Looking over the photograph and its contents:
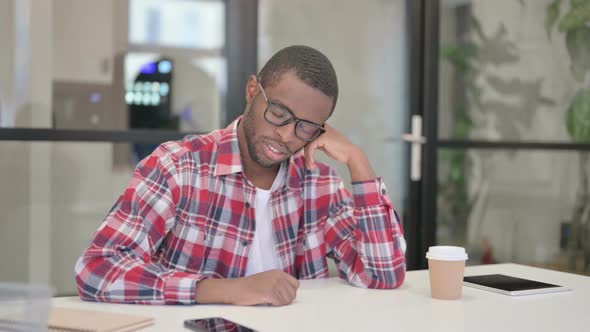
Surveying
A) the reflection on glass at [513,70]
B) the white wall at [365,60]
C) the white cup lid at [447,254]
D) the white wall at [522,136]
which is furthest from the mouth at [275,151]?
the white wall at [522,136]

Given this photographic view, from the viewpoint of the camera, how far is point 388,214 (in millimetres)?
1852

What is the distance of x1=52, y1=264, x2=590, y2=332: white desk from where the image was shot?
1.31 m

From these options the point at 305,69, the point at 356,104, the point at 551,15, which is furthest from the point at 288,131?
the point at 551,15

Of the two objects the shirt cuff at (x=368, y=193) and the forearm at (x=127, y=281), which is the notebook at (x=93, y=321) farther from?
the shirt cuff at (x=368, y=193)

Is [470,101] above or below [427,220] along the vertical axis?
above

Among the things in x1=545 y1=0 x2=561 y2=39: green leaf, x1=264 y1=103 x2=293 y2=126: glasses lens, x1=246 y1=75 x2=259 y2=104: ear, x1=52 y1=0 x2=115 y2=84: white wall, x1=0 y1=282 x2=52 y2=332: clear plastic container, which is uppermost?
x1=545 y1=0 x2=561 y2=39: green leaf

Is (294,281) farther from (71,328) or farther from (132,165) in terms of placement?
(132,165)

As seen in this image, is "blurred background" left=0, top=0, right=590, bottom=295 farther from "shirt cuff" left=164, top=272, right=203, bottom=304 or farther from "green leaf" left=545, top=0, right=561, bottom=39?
"shirt cuff" left=164, top=272, right=203, bottom=304

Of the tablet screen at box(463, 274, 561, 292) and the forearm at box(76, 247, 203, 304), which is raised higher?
the forearm at box(76, 247, 203, 304)

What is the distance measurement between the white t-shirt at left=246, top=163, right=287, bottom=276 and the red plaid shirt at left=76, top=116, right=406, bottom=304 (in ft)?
0.05

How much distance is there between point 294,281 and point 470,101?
8.36 feet

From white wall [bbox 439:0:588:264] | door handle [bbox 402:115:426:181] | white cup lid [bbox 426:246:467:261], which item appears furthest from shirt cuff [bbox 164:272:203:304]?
white wall [bbox 439:0:588:264]

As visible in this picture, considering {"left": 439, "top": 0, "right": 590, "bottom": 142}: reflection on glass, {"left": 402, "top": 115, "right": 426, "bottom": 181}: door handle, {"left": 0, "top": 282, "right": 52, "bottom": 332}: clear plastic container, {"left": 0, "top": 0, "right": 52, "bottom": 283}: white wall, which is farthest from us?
{"left": 439, "top": 0, "right": 590, "bottom": 142}: reflection on glass

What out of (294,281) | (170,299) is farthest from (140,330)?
(294,281)
